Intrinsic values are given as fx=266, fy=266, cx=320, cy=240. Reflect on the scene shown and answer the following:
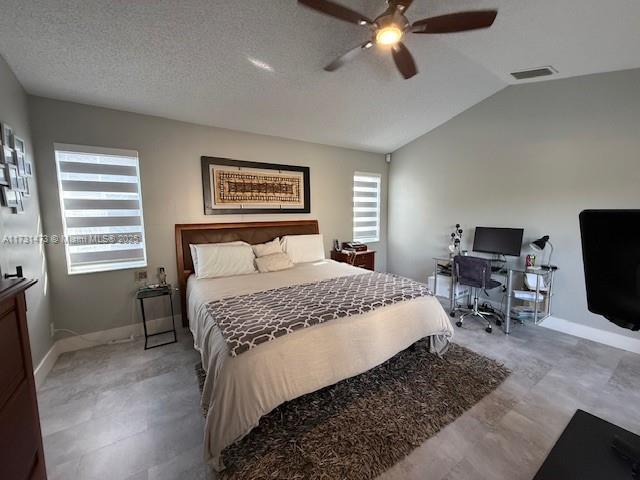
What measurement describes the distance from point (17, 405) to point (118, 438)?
1.00 metres

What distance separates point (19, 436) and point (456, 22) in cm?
293

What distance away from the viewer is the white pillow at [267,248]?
344 centimetres

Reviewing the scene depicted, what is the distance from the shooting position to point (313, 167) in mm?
4184

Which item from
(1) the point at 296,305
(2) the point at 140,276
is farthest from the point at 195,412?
(2) the point at 140,276

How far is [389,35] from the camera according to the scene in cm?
176

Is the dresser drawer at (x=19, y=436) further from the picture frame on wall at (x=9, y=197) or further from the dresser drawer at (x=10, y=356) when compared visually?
the picture frame on wall at (x=9, y=197)

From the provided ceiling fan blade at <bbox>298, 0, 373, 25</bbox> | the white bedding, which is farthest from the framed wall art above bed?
ceiling fan blade at <bbox>298, 0, 373, 25</bbox>

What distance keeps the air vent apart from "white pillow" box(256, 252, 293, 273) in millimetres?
3302

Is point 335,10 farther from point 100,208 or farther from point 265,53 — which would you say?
point 100,208

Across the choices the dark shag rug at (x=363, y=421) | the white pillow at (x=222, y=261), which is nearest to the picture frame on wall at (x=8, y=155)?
the white pillow at (x=222, y=261)

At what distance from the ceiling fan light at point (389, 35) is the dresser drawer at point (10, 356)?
2.33 m

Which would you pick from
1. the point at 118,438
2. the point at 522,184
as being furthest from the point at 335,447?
the point at 522,184

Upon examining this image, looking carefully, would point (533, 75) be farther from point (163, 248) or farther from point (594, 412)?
point (163, 248)

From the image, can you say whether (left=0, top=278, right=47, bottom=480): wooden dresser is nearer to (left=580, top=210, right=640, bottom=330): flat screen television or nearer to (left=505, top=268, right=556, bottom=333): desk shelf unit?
(left=580, top=210, right=640, bottom=330): flat screen television
